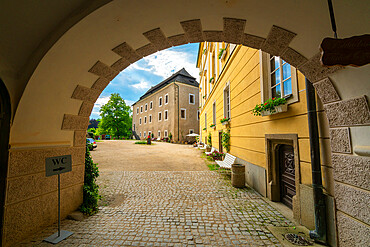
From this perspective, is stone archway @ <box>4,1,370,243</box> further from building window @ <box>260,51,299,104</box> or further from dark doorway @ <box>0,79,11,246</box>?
building window @ <box>260,51,299,104</box>

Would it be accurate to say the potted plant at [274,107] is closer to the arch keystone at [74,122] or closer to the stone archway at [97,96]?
the stone archway at [97,96]

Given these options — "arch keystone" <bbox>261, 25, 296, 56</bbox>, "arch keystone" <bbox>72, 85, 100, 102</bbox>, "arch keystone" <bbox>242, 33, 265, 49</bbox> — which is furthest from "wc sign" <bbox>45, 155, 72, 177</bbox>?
"arch keystone" <bbox>261, 25, 296, 56</bbox>

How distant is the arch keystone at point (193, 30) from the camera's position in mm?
2475

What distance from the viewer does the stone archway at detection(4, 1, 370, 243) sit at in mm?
2096

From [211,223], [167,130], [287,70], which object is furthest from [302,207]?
[167,130]

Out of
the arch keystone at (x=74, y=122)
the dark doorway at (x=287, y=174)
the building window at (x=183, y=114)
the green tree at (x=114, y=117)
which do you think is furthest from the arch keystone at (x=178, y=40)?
the green tree at (x=114, y=117)

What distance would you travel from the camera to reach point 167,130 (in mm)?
31953

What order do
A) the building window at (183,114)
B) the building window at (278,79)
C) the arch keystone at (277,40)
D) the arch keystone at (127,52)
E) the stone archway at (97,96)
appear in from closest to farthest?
the stone archway at (97,96) → the arch keystone at (277,40) → the arch keystone at (127,52) → the building window at (278,79) → the building window at (183,114)

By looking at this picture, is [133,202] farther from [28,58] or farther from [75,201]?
[28,58]

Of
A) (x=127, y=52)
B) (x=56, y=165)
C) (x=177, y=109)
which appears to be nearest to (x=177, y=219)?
(x=56, y=165)

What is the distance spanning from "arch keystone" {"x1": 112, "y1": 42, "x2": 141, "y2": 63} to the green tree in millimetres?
36285

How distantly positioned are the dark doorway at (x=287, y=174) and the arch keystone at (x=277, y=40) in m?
2.47

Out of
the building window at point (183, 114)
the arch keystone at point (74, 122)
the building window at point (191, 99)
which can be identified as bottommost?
the arch keystone at point (74, 122)

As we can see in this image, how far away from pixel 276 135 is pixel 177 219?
3.15 meters
